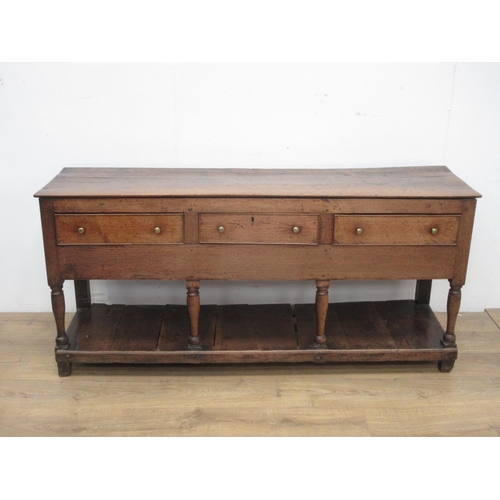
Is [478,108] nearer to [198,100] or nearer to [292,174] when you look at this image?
[292,174]

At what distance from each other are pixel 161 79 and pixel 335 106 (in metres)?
0.87

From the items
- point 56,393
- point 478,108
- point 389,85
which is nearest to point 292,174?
point 389,85

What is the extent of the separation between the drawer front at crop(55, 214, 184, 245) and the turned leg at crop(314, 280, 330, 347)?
0.68 m

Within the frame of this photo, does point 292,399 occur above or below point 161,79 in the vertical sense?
below

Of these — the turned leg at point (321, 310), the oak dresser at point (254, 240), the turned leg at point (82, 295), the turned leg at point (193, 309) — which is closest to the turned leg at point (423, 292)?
the oak dresser at point (254, 240)

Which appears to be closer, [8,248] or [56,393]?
[56,393]

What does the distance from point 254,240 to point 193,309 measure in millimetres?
449

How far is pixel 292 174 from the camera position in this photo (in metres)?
3.38

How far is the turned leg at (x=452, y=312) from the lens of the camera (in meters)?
3.21

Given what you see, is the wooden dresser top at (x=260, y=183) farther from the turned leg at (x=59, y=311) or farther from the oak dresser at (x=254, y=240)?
the turned leg at (x=59, y=311)

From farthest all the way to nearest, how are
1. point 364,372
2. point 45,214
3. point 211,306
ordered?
point 211,306 → point 364,372 → point 45,214

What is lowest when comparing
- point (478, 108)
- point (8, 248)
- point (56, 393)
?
point (56, 393)

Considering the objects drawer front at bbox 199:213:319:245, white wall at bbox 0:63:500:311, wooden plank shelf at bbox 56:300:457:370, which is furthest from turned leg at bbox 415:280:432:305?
drawer front at bbox 199:213:319:245

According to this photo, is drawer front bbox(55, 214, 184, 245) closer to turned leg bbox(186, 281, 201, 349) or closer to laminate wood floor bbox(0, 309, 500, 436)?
turned leg bbox(186, 281, 201, 349)
